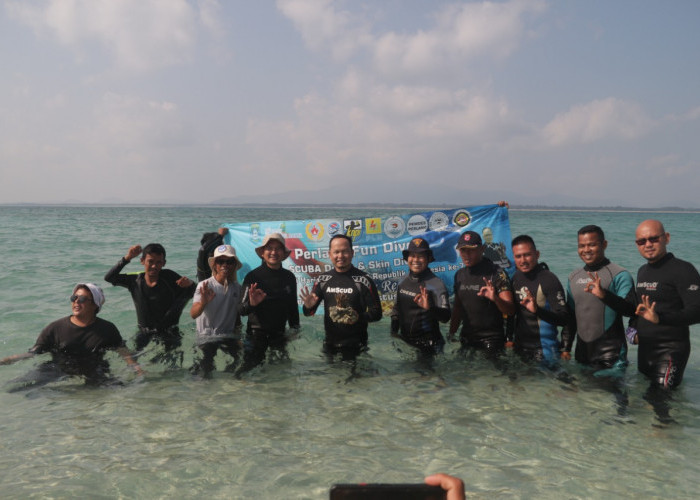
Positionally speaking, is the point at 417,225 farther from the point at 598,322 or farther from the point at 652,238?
the point at 652,238

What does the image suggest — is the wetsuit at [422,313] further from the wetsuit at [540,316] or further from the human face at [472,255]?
the wetsuit at [540,316]

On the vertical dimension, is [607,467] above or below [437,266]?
below

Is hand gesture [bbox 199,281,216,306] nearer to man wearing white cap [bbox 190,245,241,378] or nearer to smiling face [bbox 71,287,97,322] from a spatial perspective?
man wearing white cap [bbox 190,245,241,378]

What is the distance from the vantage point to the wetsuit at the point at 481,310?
20.4 ft

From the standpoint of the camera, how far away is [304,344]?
8031 mm

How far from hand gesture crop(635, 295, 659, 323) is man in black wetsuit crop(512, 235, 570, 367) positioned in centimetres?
93

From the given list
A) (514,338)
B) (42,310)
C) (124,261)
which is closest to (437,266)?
(514,338)

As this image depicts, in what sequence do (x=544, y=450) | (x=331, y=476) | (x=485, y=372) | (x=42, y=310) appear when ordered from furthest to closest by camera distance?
(x=42, y=310), (x=485, y=372), (x=544, y=450), (x=331, y=476)

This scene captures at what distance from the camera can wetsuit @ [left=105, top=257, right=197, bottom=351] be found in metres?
6.68

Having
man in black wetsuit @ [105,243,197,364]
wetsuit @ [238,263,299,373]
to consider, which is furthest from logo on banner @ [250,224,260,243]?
wetsuit @ [238,263,299,373]

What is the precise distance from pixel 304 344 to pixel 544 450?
4357 millimetres

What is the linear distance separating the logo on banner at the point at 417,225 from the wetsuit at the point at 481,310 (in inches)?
107

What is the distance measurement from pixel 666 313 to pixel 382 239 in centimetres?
503

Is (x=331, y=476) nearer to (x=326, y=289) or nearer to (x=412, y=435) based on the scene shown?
(x=412, y=435)
